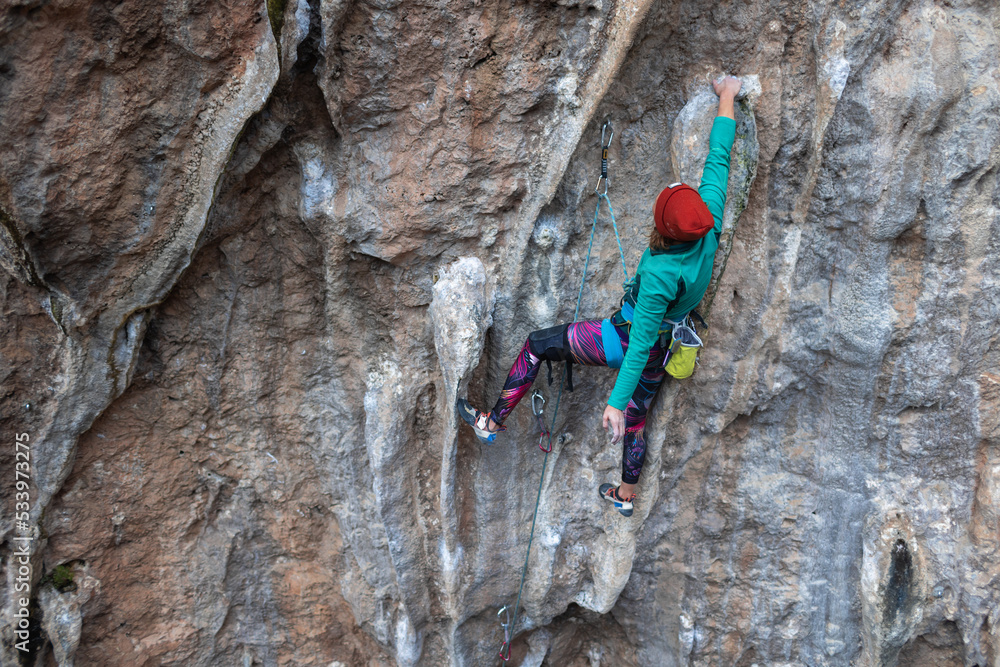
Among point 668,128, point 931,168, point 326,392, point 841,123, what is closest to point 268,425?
point 326,392

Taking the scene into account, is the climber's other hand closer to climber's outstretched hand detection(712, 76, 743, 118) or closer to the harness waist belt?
climber's outstretched hand detection(712, 76, 743, 118)

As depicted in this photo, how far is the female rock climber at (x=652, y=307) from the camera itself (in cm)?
286

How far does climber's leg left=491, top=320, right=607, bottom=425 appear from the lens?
3385mm

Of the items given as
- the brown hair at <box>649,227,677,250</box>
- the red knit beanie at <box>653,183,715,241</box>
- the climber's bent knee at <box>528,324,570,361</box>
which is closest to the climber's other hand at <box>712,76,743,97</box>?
the red knit beanie at <box>653,183,715,241</box>

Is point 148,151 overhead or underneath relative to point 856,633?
overhead

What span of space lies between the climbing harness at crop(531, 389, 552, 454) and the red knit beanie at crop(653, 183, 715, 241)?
1335 millimetres

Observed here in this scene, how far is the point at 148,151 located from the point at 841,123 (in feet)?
10.9

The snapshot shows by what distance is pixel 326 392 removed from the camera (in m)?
3.98

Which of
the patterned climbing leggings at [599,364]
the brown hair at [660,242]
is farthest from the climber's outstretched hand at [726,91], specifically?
the patterned climbing leggings at [599,364]

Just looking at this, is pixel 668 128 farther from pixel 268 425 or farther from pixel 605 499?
pixel 268 425

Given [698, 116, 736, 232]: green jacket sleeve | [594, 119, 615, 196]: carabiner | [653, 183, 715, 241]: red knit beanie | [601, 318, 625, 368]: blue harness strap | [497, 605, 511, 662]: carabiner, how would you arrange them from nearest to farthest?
[653, 183, 715, 241]: red knit beanie → [698, 116, 736, 232]: green jacket sleeve → [601, 318, 625, 368]: blue harness strap → [594, 119, 615, 196]: carabiner → [497, 605, 511, 662]: carabiner

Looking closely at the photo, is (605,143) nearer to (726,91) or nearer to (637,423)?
(726,91)

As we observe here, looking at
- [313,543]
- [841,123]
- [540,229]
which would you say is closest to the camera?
[841,123]

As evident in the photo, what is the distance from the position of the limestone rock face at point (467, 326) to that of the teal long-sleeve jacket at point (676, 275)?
20 cm
